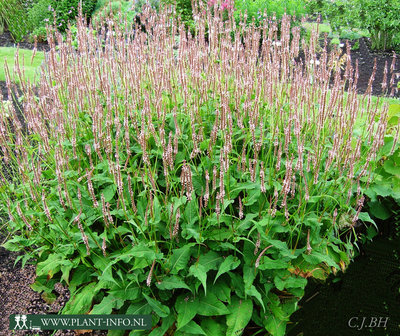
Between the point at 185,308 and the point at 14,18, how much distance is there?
11.8m

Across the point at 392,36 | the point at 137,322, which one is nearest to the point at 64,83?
the point at 137,322

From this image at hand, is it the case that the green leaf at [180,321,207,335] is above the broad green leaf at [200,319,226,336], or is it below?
above

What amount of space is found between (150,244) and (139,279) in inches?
11.2

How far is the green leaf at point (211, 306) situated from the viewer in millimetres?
2598

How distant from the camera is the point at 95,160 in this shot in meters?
3.35

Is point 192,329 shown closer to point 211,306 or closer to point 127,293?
point 211,306

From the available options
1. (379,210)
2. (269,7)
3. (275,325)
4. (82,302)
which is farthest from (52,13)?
(275,325)

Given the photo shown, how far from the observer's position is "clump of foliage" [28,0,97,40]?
10656 mm

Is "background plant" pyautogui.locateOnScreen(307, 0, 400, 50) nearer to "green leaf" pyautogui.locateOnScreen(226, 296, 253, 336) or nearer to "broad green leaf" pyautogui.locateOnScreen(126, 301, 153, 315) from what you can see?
"green leaf" pyautogui.locateOnScreen(226, 296, 253, 336)

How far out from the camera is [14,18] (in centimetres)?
1180

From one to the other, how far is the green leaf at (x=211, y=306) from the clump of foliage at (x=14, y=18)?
1049 cm

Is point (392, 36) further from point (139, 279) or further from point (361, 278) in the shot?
point (139, 279)

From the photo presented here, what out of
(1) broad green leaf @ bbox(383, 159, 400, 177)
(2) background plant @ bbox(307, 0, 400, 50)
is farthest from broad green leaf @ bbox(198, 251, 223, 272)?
(2) background plant @ bbox(307, 0, 400, 50)

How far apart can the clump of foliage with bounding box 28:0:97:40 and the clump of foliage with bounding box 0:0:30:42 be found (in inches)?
10.4
